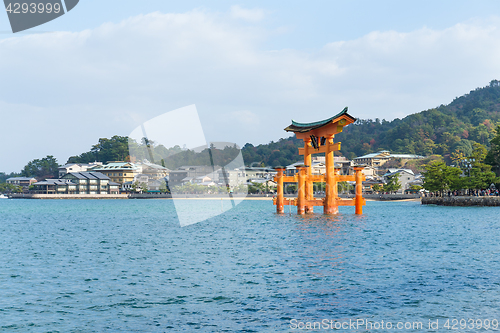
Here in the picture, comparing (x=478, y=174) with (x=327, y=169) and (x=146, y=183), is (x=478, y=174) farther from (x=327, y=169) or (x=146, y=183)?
(x=146, y=183)

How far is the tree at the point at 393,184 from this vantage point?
125 m

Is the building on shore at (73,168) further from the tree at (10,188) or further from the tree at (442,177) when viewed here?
the tree at (442,177)

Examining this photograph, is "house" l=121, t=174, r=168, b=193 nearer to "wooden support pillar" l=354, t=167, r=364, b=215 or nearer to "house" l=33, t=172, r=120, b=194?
"house" l=33, t=172, r=120, b=194

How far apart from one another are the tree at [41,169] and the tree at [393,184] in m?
129

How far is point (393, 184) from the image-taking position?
4990 inches

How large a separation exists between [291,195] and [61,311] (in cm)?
12306

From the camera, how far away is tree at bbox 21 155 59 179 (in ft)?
615

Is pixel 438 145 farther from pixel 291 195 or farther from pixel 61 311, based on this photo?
pixel 61 311

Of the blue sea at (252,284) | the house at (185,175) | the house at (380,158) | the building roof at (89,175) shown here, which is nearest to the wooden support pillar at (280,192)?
the blue sea at (252,284)

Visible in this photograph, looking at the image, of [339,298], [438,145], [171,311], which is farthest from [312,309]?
[438,145]

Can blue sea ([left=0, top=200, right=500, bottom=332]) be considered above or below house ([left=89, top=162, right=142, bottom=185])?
below

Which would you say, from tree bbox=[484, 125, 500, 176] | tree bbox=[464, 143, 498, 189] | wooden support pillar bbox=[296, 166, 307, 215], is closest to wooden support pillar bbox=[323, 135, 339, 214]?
wooden support pillar bbox=[296, 166, 307, 215]

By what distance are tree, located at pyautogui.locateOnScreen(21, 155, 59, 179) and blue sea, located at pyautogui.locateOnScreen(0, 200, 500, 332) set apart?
16571 cm

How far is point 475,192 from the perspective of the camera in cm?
8344
